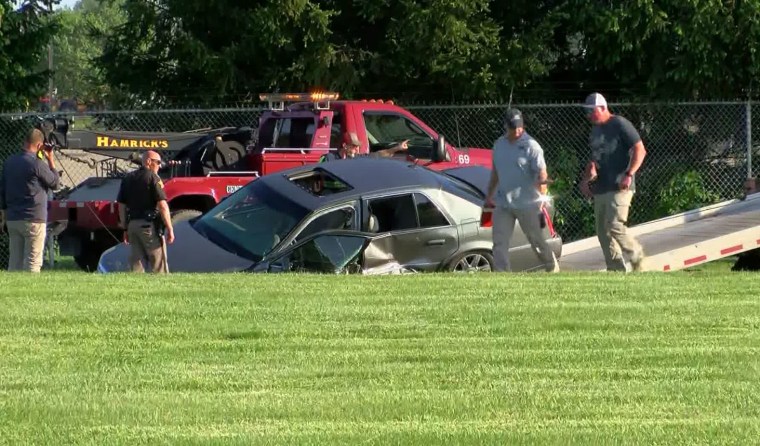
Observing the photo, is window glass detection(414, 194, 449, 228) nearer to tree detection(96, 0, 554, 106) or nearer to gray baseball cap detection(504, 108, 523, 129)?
gray baseball cap detection(504, 108, 523, 129)

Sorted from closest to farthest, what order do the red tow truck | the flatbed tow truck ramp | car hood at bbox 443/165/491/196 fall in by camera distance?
1. the flatbed tow truck ramp
2. car hood at bbox 443/165/491/196
3. the red tow truck

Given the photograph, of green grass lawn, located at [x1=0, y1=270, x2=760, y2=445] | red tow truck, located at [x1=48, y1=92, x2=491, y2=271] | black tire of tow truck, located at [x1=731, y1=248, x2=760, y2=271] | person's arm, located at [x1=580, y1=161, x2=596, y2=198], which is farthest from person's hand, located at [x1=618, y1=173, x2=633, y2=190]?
red tow truck, located at [x1=48, y1=92, x2=491, y2=271]

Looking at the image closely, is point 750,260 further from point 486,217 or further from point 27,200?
point 27,200

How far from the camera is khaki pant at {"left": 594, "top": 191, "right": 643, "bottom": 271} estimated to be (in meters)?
11.2

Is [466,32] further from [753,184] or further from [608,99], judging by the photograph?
[753,184]

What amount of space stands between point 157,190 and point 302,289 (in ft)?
12.6

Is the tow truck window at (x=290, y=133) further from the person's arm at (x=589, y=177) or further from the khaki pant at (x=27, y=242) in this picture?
the person's arm at (x=589, y=177)

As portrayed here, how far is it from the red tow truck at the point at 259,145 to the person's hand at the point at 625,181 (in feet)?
15.3

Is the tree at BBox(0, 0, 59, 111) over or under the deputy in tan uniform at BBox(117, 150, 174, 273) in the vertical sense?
over

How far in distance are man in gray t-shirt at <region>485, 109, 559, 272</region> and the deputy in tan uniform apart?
3.28 metres

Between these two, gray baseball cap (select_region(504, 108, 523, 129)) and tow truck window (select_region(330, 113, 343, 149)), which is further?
tow truck window (select_region(330, 113, 343, 149))

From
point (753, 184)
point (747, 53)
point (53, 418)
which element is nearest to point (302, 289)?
point (53, 418)

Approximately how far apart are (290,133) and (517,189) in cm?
610

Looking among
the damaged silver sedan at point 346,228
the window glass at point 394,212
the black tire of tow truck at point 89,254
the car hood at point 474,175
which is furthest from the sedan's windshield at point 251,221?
the black tire of tow truck at point 89,254
